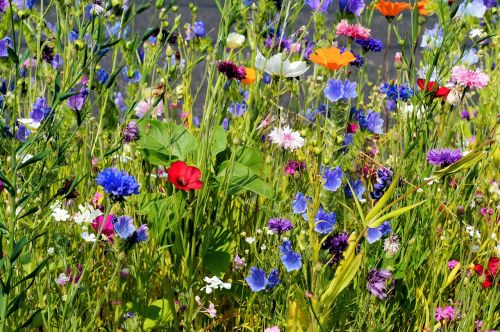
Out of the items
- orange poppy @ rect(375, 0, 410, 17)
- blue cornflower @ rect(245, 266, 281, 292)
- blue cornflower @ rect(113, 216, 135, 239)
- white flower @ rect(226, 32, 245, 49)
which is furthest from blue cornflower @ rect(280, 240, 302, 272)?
orange poppy @ rect(375, 0, 410, 17)

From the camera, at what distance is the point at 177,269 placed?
1.87 meters

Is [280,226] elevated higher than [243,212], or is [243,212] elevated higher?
[243,212]

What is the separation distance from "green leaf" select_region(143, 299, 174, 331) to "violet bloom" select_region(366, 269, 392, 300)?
0.42m

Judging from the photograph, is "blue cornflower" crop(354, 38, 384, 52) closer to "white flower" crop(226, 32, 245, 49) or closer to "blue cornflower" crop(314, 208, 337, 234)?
"white flower" crop(226, 32, 245, 49)

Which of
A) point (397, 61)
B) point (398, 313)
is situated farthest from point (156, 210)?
point (397, 61)

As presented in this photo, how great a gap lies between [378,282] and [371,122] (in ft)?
1.58

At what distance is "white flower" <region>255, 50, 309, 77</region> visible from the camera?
6.30ft

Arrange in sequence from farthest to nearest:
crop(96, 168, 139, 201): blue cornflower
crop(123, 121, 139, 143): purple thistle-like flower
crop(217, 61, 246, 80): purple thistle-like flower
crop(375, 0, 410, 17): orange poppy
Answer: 1. crop(375, 0, 410, 17): orange poppy
2. crop(123, 121, 139, 143): purple thistle-like flower
3. crop(217, 61, 246, 80): purple thistle-like flower
4. crop(96, 168, 139, 201): blue cornflower

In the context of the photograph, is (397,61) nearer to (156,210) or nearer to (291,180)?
(291,180)

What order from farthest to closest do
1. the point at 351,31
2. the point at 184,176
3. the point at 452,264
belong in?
the point at 351,31 → the point at 452,264 → the point at 184,176

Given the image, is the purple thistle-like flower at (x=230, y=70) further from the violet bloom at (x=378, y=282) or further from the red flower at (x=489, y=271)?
the red flower at (x=489, y=271)

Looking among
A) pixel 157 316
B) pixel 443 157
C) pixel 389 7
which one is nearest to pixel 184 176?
pixel 157 316

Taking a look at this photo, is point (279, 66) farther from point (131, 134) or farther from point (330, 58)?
point (131, 134)

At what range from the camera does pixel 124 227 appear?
1.51 metres
